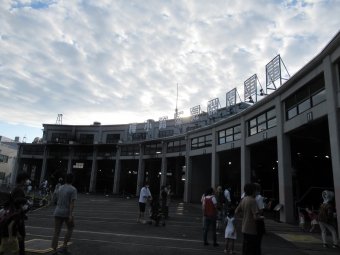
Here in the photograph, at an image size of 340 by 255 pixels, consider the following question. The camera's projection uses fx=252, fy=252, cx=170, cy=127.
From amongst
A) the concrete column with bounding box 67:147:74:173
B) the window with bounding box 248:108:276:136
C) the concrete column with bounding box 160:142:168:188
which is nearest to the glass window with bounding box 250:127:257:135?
the window with bounding box 248:108:276:136

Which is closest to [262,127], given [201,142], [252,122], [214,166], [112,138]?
[252,122]

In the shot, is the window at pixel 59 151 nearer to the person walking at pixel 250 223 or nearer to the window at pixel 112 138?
the window at pixel 112 138

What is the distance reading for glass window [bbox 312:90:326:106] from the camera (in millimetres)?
12234

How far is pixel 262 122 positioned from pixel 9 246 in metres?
16.3

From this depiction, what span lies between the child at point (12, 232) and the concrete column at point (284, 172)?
44.7 feet

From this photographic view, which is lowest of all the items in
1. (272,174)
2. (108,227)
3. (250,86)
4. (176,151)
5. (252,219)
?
(108,227)

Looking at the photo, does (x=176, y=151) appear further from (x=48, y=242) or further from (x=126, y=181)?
(x=48, y=242)

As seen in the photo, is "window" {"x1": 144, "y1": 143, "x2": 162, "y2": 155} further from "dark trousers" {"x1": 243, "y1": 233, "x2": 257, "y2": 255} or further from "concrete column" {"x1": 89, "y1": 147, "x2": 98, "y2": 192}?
"dark trousers" {"x1": 243, "y1": 233, "x2": 257, "y2": 255}

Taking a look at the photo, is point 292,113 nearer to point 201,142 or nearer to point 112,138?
point 201,142

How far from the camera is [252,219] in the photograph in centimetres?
513

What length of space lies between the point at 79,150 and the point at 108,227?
35.1 meters

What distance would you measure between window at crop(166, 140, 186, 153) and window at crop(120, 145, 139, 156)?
7319mm

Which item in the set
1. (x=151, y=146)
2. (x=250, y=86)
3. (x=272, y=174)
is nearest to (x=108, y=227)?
(x=250, y=86)

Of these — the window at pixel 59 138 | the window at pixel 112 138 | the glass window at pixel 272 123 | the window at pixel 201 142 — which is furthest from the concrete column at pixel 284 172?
the window at pixel 59 138
